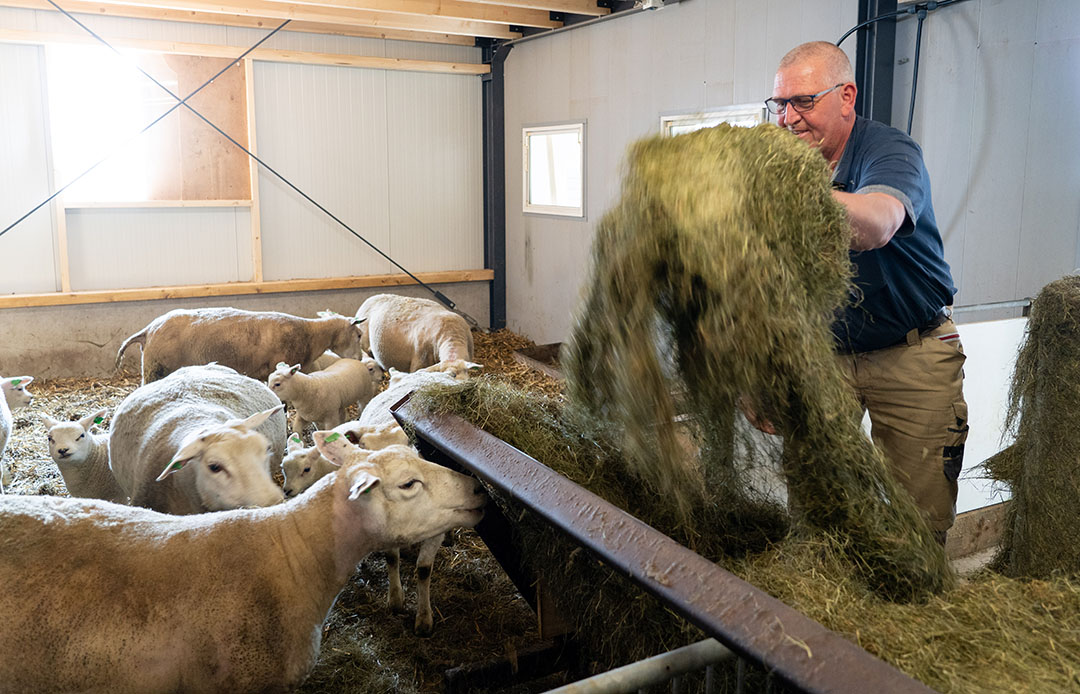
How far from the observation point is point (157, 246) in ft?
31.1

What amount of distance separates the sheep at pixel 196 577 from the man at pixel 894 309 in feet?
5.14

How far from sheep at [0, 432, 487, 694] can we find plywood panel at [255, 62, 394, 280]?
7.54m

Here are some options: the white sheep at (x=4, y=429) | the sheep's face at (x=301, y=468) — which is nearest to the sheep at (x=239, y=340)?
the white sheep at (x=4, y=429)

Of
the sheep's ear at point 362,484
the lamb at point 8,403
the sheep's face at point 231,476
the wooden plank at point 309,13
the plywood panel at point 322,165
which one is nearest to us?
the sheep's ear at point 362,484

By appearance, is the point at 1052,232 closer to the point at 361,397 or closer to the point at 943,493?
the point at 943,493

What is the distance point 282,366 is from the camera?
6.39 metres

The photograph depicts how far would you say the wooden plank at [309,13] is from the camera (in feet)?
26.2

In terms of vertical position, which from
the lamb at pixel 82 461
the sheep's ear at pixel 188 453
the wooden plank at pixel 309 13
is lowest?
the lamb at pixel 82 461

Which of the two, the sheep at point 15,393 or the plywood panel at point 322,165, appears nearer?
the sheep at point 15,393

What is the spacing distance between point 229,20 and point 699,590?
9.37 metres

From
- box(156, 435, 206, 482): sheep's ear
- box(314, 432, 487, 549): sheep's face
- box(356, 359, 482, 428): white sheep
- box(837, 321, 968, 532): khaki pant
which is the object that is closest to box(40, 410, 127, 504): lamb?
box(156, 435, 206, 482): sheep's ear

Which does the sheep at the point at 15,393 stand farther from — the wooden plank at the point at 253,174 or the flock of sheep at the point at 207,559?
the wooden plank at the point at 253,174

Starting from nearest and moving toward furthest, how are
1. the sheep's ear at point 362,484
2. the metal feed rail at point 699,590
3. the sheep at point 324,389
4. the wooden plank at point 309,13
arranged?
the metal feed rail at point 699,590 → the sheep's ear at point 362,484 → the sheep at point 324,389 → the wooden plank at point 309,13

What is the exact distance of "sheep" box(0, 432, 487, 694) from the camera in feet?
8.45
